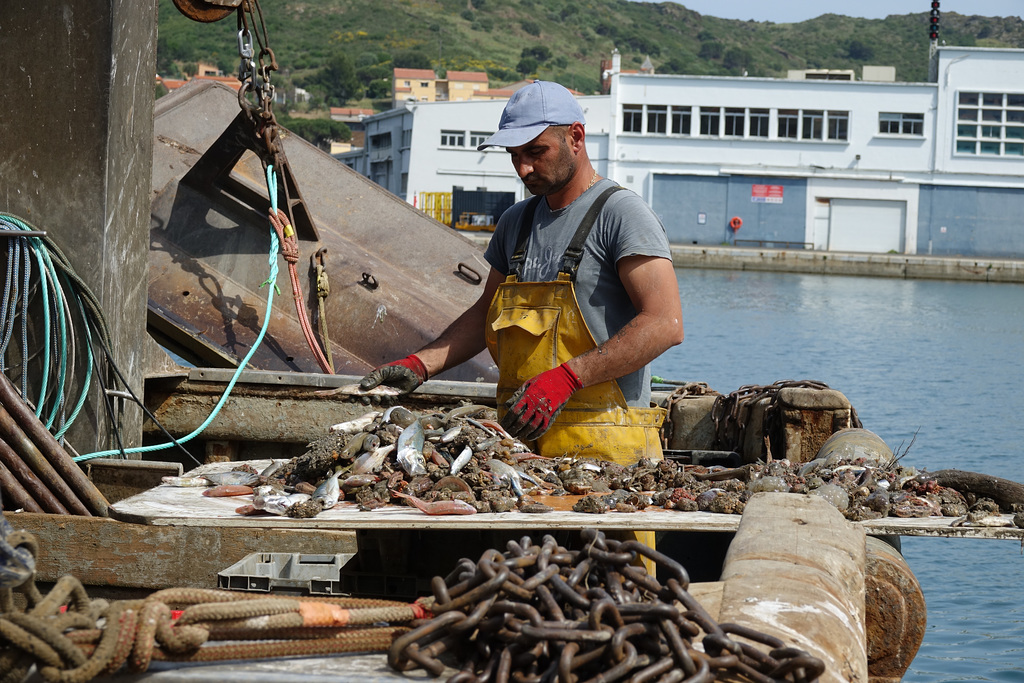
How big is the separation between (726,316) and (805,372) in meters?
7.93

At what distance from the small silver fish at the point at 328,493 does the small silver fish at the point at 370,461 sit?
10 cm

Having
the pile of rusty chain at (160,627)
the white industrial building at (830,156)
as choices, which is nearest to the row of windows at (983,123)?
the white industrial building at (830,156)

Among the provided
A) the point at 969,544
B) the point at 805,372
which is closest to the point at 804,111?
the point at 805,372

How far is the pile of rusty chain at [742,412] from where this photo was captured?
590 cm

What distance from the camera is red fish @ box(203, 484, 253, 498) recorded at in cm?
352

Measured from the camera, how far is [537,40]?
158 metres

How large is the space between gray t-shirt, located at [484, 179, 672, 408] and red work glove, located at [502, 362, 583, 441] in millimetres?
276

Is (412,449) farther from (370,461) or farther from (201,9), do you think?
(201,9)

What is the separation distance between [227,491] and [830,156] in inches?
1841

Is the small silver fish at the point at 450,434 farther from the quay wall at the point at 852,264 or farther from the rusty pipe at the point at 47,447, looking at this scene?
the quay wall at the point at 852,264

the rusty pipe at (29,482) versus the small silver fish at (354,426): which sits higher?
the small silver fish at (354,426)

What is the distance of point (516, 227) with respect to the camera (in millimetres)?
4289

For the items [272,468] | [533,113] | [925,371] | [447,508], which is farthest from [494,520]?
[925,371]

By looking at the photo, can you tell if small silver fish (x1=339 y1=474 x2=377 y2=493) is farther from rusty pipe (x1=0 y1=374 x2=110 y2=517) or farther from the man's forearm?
rusty pipe (x1=0 y1=374 x2=110 y2=517)
